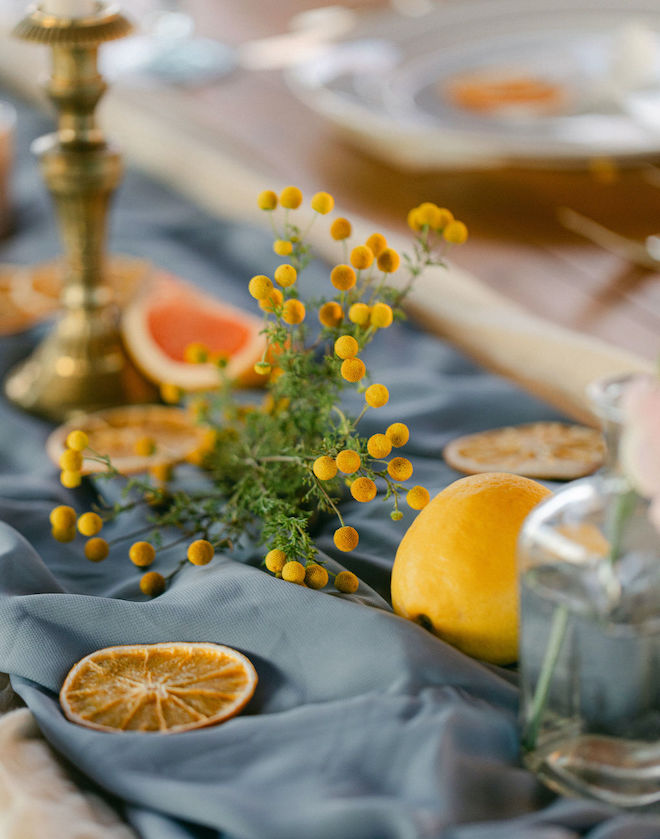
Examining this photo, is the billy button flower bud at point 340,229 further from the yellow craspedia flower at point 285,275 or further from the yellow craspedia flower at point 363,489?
the yellow craspedia flower at point 363,489

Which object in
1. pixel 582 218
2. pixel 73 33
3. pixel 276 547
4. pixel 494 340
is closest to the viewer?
pixel 276 547

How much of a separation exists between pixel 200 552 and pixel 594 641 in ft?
0.87

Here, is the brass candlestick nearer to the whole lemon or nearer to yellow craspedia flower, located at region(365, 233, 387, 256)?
yellow craspedia flower, located at region(365, 233, 387, 256)

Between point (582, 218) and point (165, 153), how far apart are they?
23.6 inches

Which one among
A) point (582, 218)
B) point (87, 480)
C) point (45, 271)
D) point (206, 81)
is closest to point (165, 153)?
point (206, 81)

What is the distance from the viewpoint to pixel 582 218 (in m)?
1.13

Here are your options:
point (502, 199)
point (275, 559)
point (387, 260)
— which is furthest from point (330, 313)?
point (502, 199)

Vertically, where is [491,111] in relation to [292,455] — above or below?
above

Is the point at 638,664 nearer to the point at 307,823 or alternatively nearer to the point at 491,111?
the point at 307,823

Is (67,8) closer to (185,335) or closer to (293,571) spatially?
(185,335)

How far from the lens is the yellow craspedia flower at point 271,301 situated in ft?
1.94

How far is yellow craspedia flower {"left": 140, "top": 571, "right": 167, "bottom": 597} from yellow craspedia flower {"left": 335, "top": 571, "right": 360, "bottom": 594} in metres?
0.13

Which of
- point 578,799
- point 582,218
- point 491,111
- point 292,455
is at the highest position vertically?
point 491,111

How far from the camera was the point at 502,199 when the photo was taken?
118 cm
